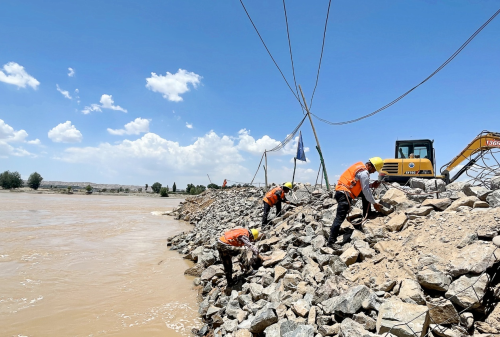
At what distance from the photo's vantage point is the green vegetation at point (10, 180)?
209 feet

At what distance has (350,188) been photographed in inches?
205

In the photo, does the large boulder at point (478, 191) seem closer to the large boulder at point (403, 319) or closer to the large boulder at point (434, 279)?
the large boulder at point (434, 279)

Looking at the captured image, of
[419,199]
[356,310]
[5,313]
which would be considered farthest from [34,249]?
[419,199]

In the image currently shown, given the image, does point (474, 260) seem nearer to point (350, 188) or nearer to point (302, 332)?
point (302, 332)

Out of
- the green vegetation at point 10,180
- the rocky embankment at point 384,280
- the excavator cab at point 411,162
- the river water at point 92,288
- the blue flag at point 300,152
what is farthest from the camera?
the green vegetation at point 10,180

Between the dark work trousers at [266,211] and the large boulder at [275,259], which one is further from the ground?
the dark work trousers at [266,211]

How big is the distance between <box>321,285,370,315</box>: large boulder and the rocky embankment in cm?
1

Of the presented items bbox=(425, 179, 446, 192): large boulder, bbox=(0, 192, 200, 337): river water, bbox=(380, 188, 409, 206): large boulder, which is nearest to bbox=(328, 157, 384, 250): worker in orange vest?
bbox=(380, 188, 409, 206): large boulder

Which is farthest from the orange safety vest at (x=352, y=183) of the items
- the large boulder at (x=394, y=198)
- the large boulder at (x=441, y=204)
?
the large boulder at (x=441, y=204)

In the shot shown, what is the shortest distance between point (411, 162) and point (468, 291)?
8.55m

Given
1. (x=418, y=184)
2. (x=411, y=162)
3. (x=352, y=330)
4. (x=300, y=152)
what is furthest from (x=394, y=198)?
(x=300, y=152)

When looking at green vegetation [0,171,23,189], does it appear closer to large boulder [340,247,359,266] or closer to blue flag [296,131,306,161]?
blue flag [296,131,306,161]

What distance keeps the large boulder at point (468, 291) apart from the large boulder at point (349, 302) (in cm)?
87

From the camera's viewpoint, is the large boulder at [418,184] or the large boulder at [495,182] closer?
the large boulder at [495,182]
